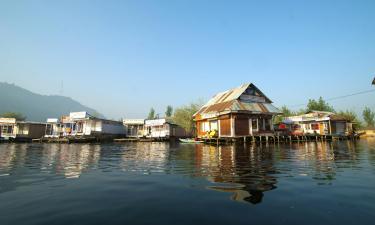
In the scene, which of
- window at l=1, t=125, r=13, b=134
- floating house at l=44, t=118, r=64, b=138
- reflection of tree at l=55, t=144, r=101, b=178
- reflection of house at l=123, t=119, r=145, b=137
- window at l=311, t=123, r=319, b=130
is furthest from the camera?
reflection of house at l=123, t=119, r=145, b=137

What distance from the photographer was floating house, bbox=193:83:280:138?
2994cm

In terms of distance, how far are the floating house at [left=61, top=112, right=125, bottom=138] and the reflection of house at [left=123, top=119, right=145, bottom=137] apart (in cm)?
496

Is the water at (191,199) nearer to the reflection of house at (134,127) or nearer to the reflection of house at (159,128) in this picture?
the reflection of house at (159,128)

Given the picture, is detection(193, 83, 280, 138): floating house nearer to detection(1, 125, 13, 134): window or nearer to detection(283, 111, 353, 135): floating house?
detection(283, 111, 353, 135): floating house

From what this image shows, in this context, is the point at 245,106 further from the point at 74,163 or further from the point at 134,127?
the point at 134,127

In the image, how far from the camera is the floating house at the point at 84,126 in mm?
43044

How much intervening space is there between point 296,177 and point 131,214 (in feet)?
20.5

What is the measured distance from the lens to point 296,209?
174 inches

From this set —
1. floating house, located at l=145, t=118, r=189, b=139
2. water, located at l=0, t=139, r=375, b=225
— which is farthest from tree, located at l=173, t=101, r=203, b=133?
water, located at l=0, t=139, r=375, b=225

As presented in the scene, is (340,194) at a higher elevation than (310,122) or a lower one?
lower

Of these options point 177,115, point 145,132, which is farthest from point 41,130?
point 177,115

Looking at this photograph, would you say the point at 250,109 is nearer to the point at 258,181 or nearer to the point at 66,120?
the point at 258,181

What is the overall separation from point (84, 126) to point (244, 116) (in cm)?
3336

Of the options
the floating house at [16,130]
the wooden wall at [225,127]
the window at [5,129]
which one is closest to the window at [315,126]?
the wooden wall at [225,127]
